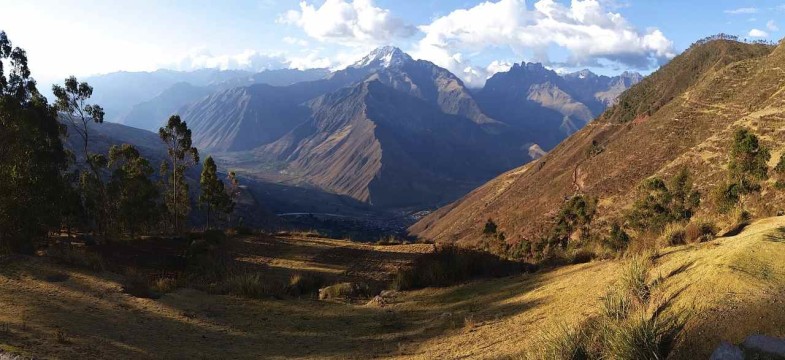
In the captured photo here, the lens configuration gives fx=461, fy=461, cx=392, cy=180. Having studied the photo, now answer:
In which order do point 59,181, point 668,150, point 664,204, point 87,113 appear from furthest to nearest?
1. point 668,150
2. point 664,204
3. point 87,113
4. point 59,181

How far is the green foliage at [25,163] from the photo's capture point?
1938 cm

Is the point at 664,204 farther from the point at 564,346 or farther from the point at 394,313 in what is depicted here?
the point at 564,346

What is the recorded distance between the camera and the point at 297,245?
3073 centimetres

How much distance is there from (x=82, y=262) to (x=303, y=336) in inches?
390

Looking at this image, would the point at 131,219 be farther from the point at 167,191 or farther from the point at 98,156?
the point at 167,191

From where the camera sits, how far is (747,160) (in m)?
38.9

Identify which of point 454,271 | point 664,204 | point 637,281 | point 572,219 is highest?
point 637,281

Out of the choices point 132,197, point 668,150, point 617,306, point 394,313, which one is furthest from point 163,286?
point 668,150

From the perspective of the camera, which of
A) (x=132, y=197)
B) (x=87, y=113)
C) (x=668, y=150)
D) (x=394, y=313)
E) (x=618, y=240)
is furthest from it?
(x=668, y=150)

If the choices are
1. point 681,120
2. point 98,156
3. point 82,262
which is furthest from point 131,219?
point 681,120

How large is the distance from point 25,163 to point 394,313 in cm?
2288

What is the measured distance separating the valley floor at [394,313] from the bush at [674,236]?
1714mm

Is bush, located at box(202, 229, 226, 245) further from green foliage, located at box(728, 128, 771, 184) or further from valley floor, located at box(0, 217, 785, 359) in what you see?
green foliage, located at box(728, 128, 771, 184)

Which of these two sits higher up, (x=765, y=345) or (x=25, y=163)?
(x=25, y=163)
